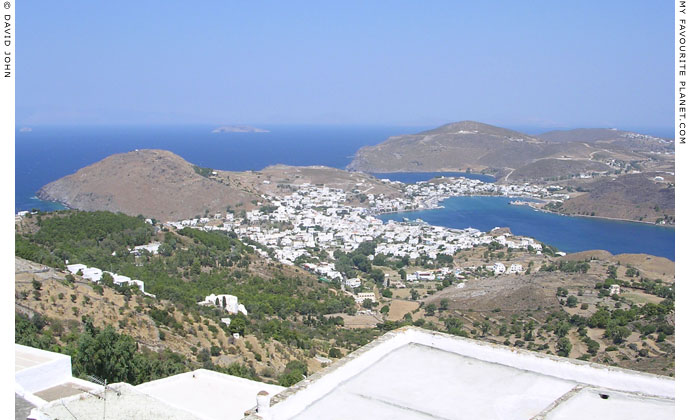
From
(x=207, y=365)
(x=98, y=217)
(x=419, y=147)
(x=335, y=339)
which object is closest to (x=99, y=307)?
(x=207, y=365)

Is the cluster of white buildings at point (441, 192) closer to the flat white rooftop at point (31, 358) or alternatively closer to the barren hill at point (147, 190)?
the barren hill at point (147, 190)

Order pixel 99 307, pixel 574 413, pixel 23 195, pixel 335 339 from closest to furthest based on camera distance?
1. pixel 574 413
2. pixel 99 307
3. pixel 335 339
4. pixel 23 195

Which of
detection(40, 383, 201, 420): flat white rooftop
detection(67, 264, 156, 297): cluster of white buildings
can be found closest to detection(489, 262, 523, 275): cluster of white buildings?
detection(67, 264, 156, 297): cluster of white buildings

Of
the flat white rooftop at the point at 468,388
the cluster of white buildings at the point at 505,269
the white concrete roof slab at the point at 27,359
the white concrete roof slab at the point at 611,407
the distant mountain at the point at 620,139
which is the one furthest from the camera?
the distant mountain at the point at 620,139

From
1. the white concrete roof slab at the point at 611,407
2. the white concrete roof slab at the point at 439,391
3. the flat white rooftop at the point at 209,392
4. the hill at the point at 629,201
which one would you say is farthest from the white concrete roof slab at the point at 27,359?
the hill at the point at 629,201

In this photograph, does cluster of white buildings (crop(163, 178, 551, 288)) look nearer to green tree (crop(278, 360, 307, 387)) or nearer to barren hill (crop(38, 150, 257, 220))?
barren hill (crop(38, 150, 257, 220))

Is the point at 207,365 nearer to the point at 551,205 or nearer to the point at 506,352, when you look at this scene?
the point at 506,352

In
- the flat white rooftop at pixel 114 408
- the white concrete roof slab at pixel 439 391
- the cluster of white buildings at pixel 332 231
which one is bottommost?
the cluster of white buildings at pixel 332 231
